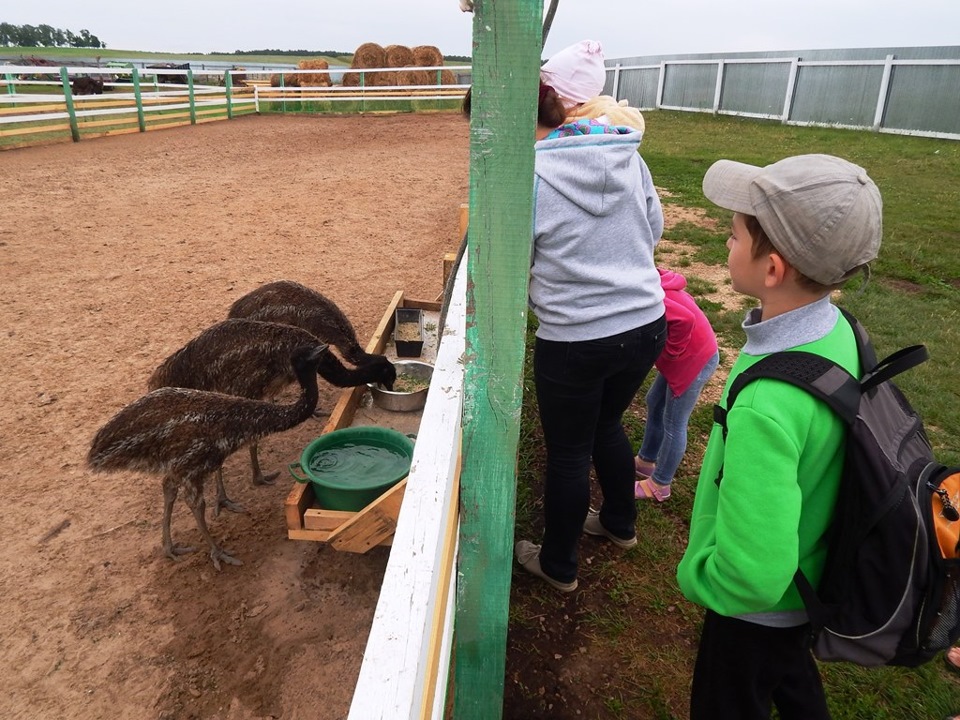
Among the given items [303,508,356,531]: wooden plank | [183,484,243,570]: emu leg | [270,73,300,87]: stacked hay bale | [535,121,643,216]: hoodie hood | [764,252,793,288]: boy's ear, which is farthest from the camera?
[270,73,300,87]: stacked hay bale

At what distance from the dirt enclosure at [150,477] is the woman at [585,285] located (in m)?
1.35

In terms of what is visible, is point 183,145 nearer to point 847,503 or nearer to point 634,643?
point 634,643

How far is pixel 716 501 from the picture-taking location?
1.83m

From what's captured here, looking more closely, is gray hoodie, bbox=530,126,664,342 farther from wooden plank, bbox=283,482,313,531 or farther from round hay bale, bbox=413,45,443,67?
round hay bale, bbox=413,45,443,67

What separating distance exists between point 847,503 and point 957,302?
6615 millimetres

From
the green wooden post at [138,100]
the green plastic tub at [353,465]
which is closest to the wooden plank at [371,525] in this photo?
the green plastic tub at [353,465]

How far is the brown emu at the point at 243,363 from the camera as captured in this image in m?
4.16

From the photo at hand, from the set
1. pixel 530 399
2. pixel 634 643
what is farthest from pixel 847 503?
pixel 530 399

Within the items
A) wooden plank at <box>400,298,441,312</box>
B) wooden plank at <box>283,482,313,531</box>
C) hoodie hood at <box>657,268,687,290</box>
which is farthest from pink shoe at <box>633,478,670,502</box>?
wooden plank at <box>400,298,441,312</box>

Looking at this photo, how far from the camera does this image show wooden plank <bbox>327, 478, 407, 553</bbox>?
3.04 m

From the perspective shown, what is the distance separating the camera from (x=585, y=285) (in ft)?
7.86

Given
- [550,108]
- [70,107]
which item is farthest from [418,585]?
[70,107]

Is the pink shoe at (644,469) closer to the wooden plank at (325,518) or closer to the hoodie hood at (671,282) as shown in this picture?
the hoodie hood at (671,282)

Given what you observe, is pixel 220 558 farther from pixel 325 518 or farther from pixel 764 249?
pixel 764 249
